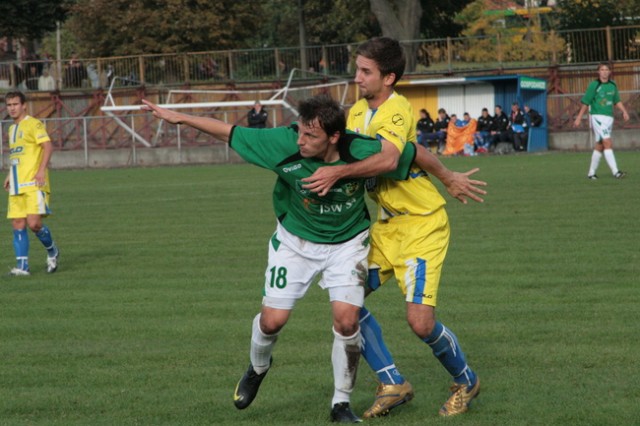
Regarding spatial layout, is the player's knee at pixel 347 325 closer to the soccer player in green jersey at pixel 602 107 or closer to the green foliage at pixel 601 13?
the soccer player in green jersey at pixel 602 107

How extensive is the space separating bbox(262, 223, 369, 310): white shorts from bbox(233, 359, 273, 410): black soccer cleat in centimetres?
44

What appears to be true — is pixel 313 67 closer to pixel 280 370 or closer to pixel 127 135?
pixel 127 135

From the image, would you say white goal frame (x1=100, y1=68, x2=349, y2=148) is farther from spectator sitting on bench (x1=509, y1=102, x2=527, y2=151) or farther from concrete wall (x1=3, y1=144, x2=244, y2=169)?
spectator sitting on bench (x1=509, y1=102, x2=527, y2=151)

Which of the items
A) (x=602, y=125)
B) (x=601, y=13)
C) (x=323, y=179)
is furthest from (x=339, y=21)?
(x=323, y=179)

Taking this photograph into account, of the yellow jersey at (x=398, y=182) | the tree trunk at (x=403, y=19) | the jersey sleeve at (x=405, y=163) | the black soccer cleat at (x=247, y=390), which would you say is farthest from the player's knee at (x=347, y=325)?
the tree trunk at (x=403, y=19)

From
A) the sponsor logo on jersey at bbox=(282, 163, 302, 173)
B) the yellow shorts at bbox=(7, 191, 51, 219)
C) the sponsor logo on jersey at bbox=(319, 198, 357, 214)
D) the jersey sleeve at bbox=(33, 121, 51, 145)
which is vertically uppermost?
the jersey sleeve at bbox=(33, 121, 51, 145)

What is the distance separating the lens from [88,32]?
5466 centimetres

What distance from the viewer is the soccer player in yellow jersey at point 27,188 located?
41.6 ft

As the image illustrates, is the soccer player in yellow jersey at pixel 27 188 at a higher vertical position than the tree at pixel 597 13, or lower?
lower

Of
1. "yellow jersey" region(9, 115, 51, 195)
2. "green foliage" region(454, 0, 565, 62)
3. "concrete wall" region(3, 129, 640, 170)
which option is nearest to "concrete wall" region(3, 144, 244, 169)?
"concrete wall" region(3, 129, 640, 170)

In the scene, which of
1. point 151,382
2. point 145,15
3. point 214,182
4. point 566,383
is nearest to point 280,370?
point 151,382

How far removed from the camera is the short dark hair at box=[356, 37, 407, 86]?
20.4ft

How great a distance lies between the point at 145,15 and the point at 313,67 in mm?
10532

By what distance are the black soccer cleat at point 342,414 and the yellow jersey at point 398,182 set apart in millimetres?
1095
